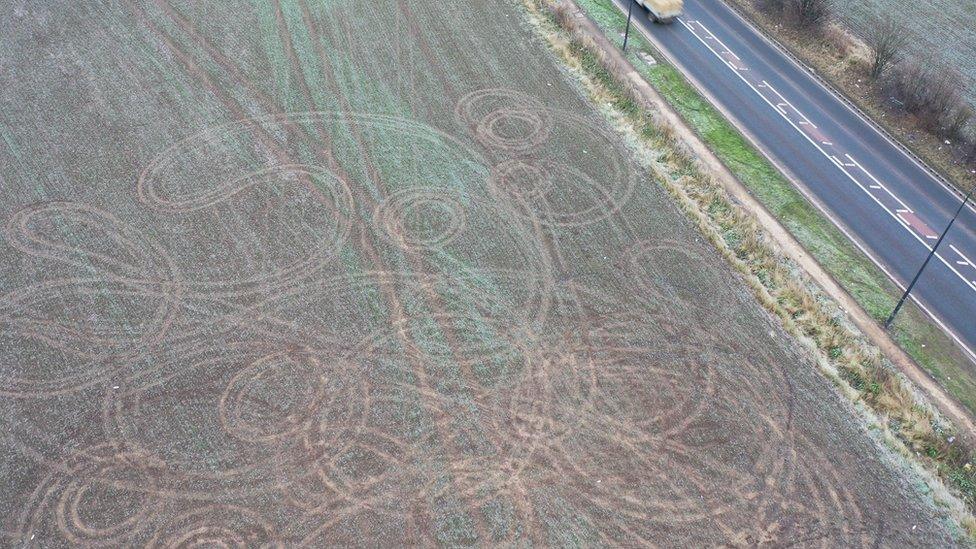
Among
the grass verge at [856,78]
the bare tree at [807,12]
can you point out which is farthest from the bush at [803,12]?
the grass verge at [856,78]

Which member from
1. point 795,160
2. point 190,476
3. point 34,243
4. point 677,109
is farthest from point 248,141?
point 795,160

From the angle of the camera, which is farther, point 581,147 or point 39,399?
point 581,147

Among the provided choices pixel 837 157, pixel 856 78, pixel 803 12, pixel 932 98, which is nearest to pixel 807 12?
pixel 803 12

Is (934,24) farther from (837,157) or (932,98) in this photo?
(837,157)

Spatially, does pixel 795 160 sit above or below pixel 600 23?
below

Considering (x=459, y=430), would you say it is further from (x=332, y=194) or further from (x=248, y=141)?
(x=248, y=141)

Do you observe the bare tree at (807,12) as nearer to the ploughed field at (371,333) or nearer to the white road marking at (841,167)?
the white road marking at (841,167)
